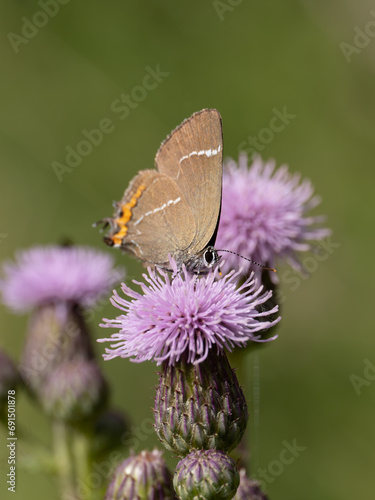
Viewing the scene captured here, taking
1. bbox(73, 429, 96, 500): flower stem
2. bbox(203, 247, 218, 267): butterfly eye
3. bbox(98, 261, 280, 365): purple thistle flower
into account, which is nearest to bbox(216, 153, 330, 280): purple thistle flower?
bbox(203, 247, 218, 267): butterfly eye

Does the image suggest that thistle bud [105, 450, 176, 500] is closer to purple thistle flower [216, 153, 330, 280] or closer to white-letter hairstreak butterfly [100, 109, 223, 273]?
white-letter hairstreak butterfly [100, 109, 223, 273]

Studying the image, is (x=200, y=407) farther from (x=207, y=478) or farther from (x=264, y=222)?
(x=264, y=222)

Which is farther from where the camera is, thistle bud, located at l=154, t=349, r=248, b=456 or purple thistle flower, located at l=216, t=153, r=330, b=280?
purple thistle flower, located at l=216, t=153, r=330, b=280

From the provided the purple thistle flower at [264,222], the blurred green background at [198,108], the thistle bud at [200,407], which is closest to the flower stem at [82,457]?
the thistle bud at [200,407]

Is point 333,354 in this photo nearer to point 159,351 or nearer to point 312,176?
point 312,176

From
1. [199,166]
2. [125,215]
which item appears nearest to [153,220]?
[125,215]

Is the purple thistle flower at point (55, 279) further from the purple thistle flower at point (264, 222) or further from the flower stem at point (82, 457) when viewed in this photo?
the purple thistle flower at point (264, 222)
